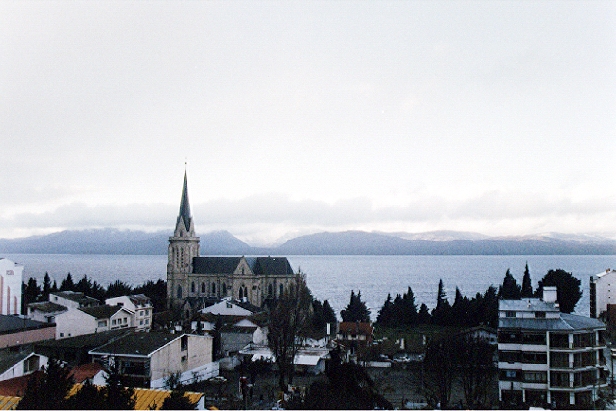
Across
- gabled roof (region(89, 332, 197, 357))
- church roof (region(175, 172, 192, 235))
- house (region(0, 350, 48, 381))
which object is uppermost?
church roof (region(175, 172, 192, 235))

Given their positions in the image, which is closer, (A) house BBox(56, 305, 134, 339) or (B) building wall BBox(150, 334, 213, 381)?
(B) building wall BBox(150, 334, 213, 381)

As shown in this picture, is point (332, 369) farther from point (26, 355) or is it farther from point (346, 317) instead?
point (346, 317)

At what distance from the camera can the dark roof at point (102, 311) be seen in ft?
113

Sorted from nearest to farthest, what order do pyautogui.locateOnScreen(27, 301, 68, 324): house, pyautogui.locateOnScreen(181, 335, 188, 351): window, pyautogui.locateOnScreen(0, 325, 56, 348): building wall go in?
pyautogui.locateOnScreen(181, 335, 188, 351): window
pyautogui.locateOnScreen(0, 325, 56, 348): building wall
pyautogui.locateOnScreen(27, 301, 68, 324): house

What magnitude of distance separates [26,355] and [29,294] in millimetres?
37295

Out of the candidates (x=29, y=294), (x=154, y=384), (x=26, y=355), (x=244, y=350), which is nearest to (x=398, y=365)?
(x=244, y=350)

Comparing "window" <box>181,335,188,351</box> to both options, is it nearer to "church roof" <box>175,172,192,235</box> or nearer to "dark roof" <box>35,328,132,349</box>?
"dark roof" <box>35,328,132,349</box>

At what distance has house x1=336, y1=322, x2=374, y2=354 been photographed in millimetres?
34781

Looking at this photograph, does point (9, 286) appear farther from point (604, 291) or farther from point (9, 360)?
point (604, 291)

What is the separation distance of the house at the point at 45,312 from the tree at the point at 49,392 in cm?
2428

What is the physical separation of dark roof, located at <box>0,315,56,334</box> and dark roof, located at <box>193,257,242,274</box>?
33.5 metres

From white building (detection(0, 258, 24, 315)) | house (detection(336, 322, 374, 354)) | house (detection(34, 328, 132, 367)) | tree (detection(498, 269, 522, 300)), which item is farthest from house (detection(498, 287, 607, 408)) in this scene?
white building (detection(0, 258, 24, 315))

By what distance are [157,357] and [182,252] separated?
152 feet

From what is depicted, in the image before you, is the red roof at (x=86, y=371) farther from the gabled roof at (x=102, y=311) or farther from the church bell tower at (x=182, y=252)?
the church bell tower at (x=182, y=252)
